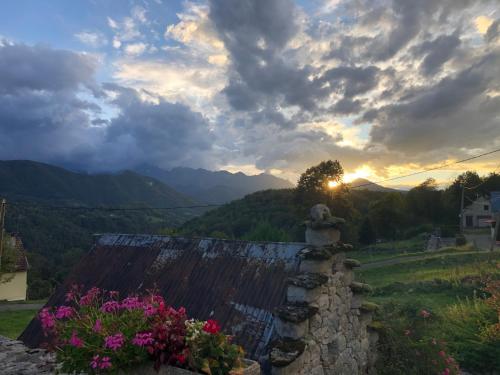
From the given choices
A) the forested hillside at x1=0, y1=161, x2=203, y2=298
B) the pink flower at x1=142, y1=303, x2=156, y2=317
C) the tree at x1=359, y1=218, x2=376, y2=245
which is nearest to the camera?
the pink flower at x1=142, y1=303, x2=156, y2=317

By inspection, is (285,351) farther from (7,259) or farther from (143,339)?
(7,259)

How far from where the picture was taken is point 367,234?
5762cm

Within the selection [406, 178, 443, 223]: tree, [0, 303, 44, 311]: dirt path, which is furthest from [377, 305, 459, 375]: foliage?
[406, 178, 443, 223]: tree

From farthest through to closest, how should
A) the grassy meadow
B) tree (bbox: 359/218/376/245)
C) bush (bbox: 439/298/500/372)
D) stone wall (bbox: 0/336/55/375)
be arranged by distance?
tree (bbox: 359/218/376/245)
bush (bbox: 439/298/500/372)
the grassy meadow
stone wall (bbox: 0/336/55/375)

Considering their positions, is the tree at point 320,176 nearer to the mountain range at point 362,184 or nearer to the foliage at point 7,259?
the mountain range at point 362,184

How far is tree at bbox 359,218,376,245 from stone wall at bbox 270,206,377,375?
50779mm

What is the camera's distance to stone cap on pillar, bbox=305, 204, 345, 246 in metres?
7.79

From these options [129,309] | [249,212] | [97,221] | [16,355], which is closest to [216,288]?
[16,355]

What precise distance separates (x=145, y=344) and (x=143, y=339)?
0.09m

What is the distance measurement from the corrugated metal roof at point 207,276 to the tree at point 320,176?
4703 cm

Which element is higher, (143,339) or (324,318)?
(143,339)

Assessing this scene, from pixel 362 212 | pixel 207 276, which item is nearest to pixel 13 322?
pixel 207 276

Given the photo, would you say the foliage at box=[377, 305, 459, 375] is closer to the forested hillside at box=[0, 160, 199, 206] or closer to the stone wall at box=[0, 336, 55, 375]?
the stone wall at box=[0, 336, 55, 375]

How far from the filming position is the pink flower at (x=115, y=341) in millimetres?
3518
